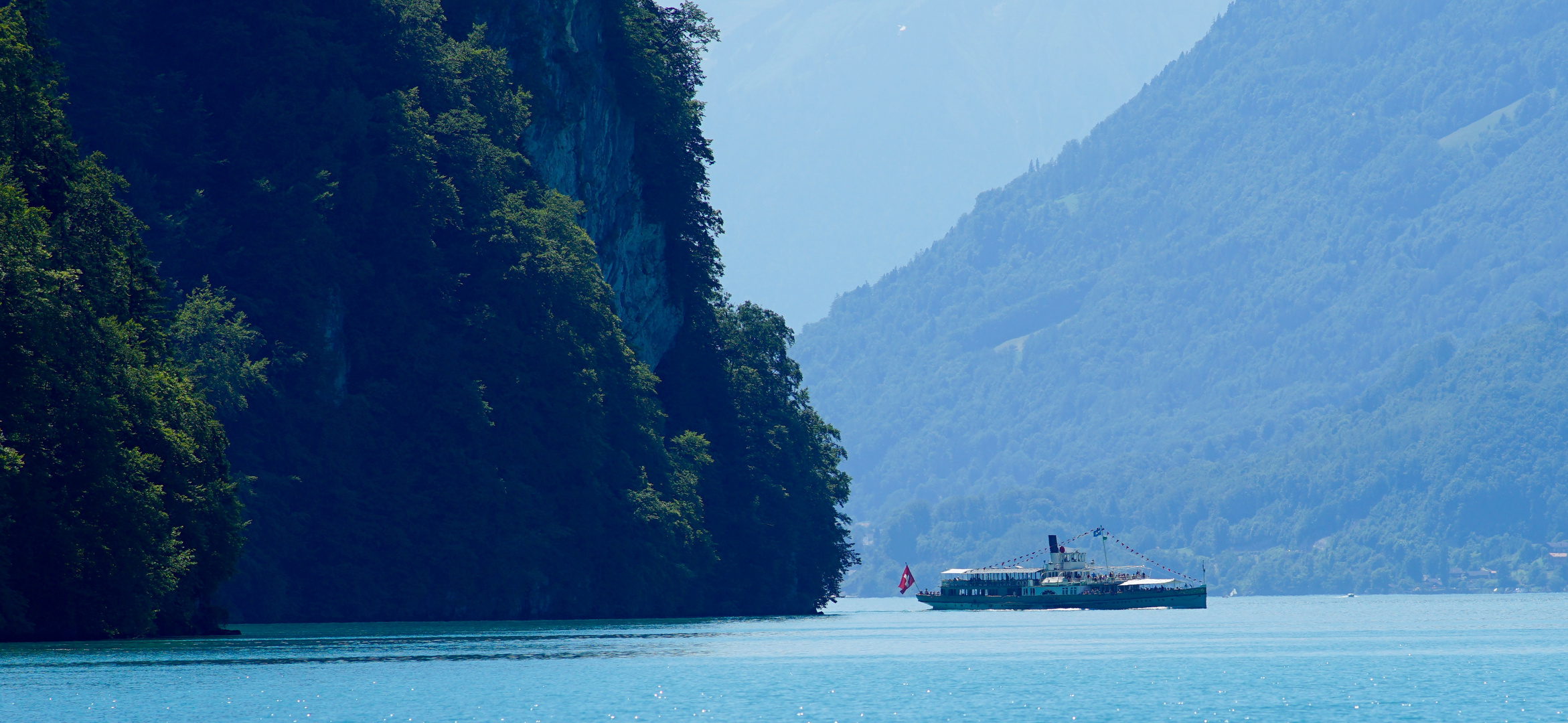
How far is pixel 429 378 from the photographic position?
356ft

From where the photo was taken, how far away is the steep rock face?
410 feet

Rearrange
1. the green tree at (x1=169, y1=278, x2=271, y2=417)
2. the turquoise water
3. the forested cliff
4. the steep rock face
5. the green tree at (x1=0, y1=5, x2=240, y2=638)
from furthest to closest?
1. the steep rock face
2. the forested cliff
3. the green tree at (x1=169, y1=278, x2=271, y2=417)
4. the green tree at (x1=0, y1=5, x2=240, y2=638)
5. the turquoise water

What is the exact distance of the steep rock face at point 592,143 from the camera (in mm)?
124875

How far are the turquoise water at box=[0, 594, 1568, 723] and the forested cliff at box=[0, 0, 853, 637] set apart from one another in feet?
20.8

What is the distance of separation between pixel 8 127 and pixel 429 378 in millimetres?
37368

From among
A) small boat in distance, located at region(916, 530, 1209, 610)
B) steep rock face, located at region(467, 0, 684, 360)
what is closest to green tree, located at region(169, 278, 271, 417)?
steep rock face, located at region(467, 0, 684, 360)

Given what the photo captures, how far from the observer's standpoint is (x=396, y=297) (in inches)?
4277

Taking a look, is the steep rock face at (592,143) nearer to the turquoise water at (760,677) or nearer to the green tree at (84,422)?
the turquoise water at (760,677)

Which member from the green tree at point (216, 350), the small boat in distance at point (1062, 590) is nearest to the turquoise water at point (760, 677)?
the green tree at point (216, 350)

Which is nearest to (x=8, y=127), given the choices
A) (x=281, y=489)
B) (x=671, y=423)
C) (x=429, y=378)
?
(x=281, y=489)

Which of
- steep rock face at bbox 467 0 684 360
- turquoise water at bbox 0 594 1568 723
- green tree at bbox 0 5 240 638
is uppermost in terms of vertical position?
steep rock face at bbox 467 0 684 360

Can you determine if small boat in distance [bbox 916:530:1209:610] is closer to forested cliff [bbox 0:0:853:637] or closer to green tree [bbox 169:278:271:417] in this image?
forested cliff [bbox 0:0:853:637]

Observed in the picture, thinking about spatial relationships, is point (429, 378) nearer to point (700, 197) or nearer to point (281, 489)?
point (281, 489)

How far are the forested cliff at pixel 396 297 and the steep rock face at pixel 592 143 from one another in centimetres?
26
